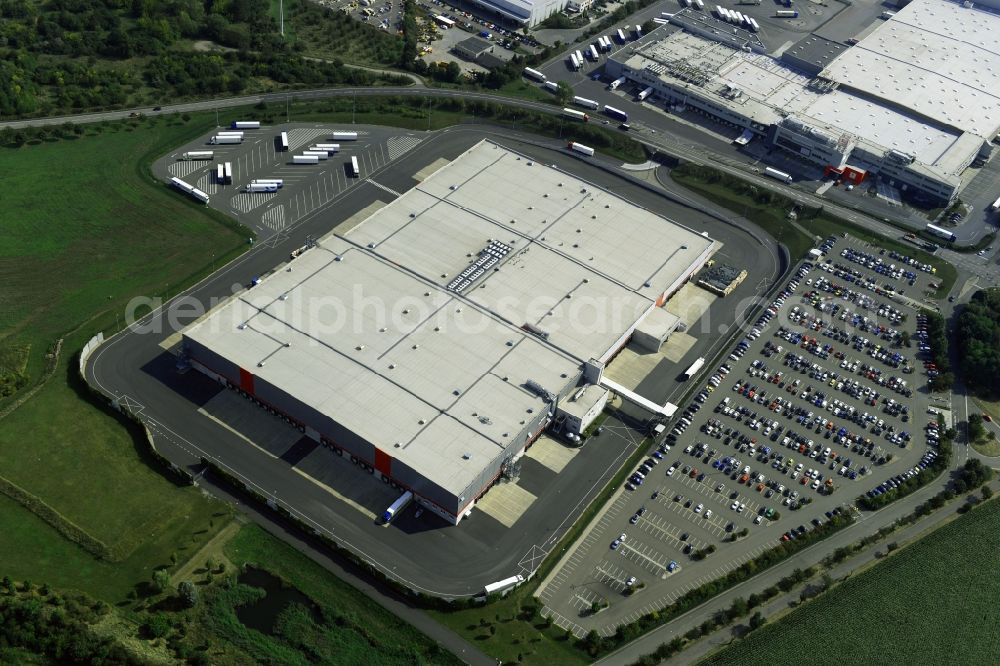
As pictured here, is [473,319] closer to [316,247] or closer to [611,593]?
[316,247]

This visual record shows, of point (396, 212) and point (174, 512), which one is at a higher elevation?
point (396, 212)

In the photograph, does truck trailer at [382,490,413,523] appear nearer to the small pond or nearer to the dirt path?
the small pond

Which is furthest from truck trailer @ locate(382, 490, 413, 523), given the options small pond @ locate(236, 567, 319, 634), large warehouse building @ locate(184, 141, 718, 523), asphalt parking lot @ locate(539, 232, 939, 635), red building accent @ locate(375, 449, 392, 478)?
asphalt parking lot @ locate(539, 232, 939, 635)

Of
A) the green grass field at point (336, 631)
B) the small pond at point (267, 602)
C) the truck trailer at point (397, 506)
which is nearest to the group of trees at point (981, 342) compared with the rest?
the truck trailer at point (397, 506)

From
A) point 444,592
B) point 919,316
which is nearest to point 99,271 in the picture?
point 444,592

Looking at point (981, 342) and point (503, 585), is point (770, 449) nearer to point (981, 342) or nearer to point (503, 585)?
point (981, 342)

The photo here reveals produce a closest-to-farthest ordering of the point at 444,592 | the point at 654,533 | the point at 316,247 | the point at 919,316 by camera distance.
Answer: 1. the point at 444,592
2. the point at 654,533
3. the point at 316,247
4. the point at 919,316

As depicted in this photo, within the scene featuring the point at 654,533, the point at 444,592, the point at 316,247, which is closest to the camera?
the point at 444,592

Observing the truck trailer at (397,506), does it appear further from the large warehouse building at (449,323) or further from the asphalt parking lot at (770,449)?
the asphalt parking lot at (770,449)
